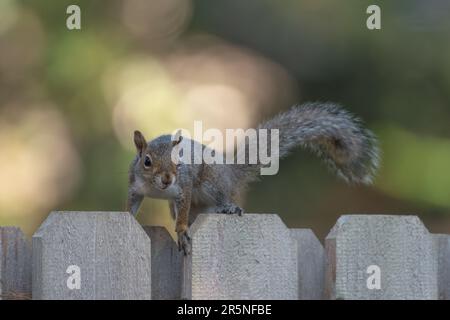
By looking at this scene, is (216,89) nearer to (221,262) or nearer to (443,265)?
(443,265)

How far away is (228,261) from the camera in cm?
194

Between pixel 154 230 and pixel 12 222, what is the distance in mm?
2244

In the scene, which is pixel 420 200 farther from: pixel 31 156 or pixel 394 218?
pixel 394 218

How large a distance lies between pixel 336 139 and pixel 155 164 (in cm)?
59

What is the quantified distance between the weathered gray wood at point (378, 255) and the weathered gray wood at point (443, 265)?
0.48 ft

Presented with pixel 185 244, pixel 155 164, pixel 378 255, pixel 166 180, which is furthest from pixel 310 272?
pixel 155 164

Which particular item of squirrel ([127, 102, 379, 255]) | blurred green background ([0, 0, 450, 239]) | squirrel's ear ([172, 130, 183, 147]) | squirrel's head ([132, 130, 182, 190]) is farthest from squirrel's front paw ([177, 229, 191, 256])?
blurred green background ([0, 0, 450, 239])

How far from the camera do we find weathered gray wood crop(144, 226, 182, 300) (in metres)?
2.04

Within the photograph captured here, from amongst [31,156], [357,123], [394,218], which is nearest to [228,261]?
[394,218]

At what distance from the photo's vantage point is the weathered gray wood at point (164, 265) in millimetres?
2037

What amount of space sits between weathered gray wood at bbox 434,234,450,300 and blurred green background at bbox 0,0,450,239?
224 centimetres

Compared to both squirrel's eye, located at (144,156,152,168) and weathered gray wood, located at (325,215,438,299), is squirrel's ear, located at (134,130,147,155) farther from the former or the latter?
weathered gray wood, located at (325,215,438,299)

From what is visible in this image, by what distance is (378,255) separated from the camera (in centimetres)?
199

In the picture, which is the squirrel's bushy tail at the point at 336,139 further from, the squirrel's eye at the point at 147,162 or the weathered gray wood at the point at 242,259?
the weathered gray wood at the point at 242,259
